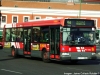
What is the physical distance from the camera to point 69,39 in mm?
20578

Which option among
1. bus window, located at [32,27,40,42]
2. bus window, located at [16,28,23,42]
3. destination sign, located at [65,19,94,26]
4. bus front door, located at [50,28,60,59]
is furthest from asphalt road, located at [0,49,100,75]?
bus window, located at [16,28,23,42]

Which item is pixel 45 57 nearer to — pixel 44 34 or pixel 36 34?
pixel 44 34

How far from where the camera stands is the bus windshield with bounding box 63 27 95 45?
67.5 feet

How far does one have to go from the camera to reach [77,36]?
67.9 feet

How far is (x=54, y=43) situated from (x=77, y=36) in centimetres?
170

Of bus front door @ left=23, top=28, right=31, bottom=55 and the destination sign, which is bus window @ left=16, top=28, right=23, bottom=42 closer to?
bus front door @ left=23, top=28, right=31, bottom=55

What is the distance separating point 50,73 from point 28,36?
10.0 meters

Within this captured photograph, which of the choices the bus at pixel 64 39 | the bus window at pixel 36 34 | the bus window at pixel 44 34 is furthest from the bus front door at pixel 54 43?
the bus window at pixel 36 34

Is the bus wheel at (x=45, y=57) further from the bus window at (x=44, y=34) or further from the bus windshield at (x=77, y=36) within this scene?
the bus windshield at (x=77, y=36)

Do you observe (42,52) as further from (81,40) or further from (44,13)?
(44,13)

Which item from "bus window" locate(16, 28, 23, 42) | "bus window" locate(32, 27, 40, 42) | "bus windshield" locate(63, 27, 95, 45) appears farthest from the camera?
"bus window" locate(16, 28, 23, 42)

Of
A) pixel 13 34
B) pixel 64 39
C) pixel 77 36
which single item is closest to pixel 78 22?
pixel 77 36

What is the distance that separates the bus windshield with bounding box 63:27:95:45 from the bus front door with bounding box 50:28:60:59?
68 centimetres

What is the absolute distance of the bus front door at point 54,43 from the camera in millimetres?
21203
